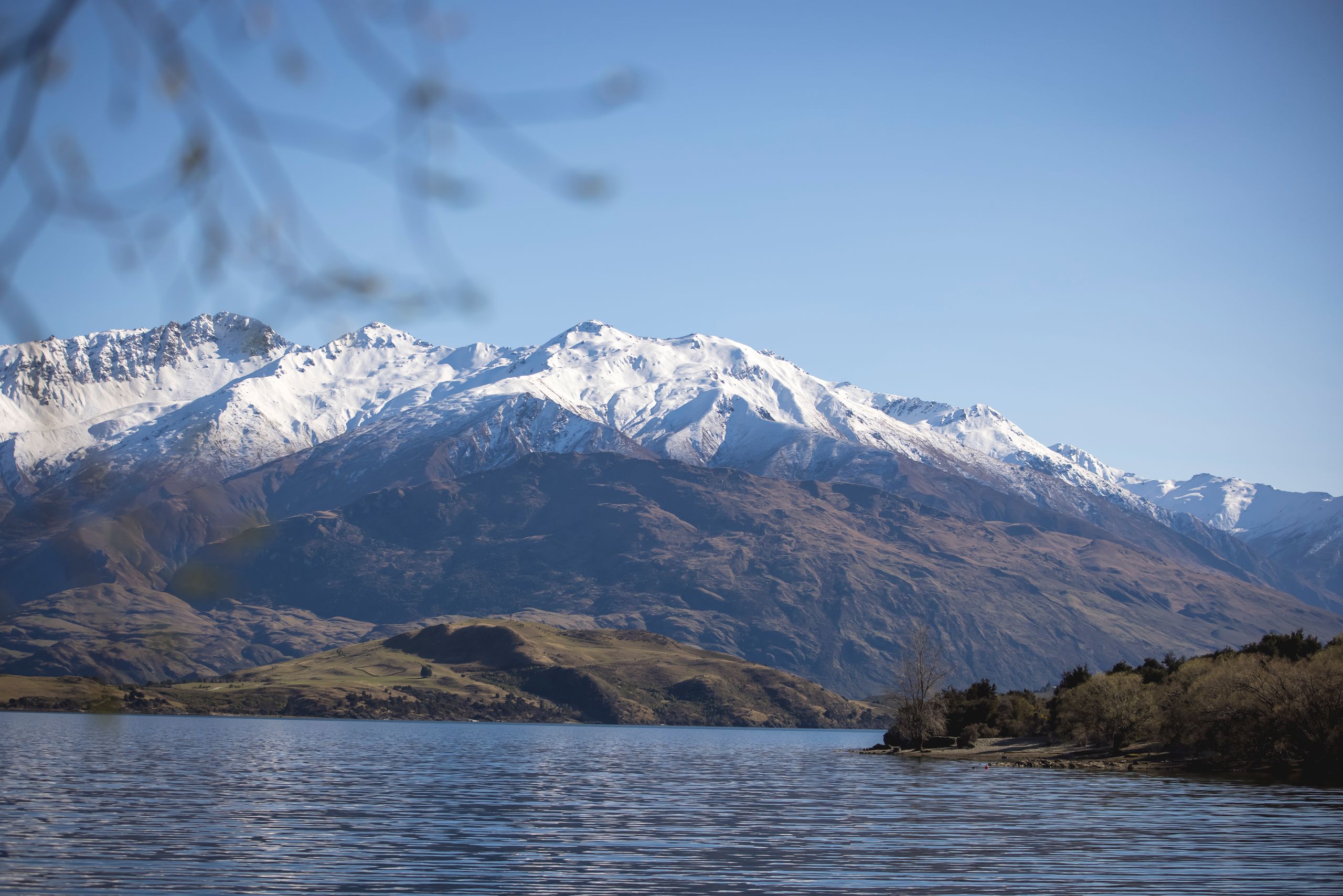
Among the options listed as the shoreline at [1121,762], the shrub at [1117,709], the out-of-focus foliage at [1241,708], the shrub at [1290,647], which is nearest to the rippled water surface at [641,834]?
the shoreline at [1121,762]

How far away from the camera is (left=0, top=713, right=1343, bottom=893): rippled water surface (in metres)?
54.2

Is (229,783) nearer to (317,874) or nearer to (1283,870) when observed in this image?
(317,874)

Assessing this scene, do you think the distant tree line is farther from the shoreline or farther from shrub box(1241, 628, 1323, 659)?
the shoreline

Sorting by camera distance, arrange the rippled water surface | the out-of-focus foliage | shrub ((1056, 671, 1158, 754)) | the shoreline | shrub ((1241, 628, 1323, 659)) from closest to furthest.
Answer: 1. the rippled water surface
2. the out-of-focus foliage
3. the shoreline
4. shrub ((1241, 628, 1323, 659))
5. shrub ((1056, 671, 1158, 754))

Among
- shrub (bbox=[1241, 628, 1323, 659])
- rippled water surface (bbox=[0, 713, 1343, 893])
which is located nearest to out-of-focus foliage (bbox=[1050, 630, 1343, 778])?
shrub (bbox=[1241, 628, 1323, 659])

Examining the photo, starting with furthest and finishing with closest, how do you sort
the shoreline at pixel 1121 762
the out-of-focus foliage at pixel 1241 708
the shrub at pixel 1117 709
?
the shrub at pixel 1117 709, the shoreline at pixel 1121 762, the out-of-focus foliage at pixel 1241 708

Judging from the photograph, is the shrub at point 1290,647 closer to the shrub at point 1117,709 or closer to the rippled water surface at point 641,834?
the shrub at point 1117,709

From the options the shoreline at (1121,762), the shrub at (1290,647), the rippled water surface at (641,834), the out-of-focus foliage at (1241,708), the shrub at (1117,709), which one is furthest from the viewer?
the shrub at (1117,709)

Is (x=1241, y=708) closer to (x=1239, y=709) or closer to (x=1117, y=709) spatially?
(x=1239, y=709)

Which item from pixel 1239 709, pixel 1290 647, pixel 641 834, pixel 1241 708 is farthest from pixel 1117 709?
pixel 641 834

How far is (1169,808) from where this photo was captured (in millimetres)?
91188

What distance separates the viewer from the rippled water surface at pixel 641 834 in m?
54.2

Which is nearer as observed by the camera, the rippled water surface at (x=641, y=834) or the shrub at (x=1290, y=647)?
the rippled water surface at (x=641, y=834)

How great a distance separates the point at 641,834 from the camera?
250 feet
